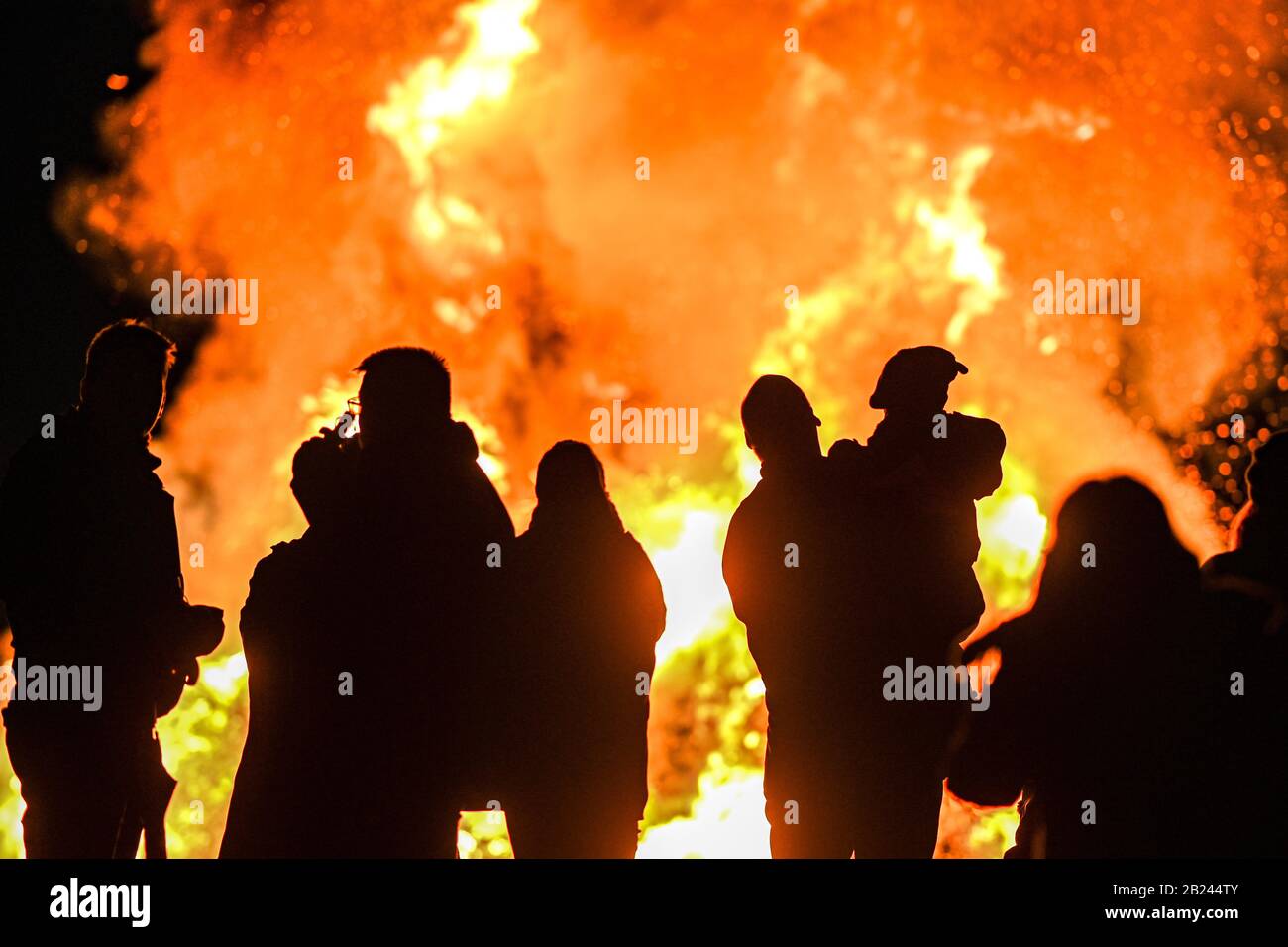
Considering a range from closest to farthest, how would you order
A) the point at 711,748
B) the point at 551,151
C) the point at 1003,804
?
the point at 1003,804 < the point at 711,748 < the point at 551,151

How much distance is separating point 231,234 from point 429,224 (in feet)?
5.15

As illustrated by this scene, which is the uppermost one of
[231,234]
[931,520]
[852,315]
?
[231,234]

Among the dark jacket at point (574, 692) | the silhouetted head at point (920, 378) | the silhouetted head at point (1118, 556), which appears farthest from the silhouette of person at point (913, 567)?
the dark jacket at point (574, 692)

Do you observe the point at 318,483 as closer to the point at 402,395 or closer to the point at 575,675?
the point at 402,395

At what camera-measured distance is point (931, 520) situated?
14.8 ft

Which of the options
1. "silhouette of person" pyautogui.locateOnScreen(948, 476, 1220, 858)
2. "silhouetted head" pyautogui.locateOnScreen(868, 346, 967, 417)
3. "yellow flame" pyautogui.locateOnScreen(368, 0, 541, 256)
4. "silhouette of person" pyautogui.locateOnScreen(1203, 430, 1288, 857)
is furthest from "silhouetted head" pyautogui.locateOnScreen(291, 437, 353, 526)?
"yellow flame" pyautogui.locateOnScreen(368, 0, 541, 256)

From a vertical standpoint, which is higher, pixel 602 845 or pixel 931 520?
pixel 931 520

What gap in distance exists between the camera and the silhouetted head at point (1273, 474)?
443cm

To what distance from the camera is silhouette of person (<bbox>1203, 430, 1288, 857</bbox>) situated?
158 inches

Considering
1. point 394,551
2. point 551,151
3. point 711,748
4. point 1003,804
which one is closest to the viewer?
point 1003,804

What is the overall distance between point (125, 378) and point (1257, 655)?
4.20 meters

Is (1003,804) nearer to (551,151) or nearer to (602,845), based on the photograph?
(602,845)

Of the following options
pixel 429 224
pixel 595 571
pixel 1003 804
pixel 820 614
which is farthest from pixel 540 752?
pixel 429 224

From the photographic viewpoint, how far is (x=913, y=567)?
445 centimetres
